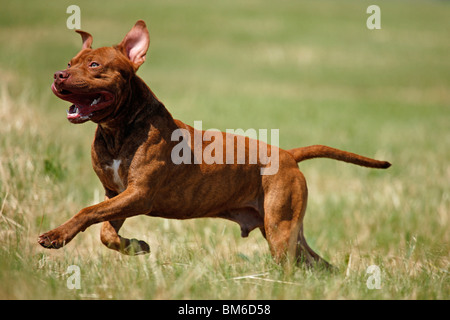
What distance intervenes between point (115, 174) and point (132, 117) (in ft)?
1.48

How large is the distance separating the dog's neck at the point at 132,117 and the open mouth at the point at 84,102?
14cm

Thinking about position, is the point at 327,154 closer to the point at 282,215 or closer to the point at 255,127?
the point at 282,215

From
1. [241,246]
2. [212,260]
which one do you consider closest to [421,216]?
[241,246]

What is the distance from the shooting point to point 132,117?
465 cm

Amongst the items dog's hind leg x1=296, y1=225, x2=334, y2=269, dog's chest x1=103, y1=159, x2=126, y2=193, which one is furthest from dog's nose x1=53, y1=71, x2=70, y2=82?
dog's hind leg x1=296, y1=225, x2=334, y2=269

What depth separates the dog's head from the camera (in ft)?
13.9

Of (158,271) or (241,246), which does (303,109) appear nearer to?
(241,246)

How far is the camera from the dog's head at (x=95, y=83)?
13.9ft

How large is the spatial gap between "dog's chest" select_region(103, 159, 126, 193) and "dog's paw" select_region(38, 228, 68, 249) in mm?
672

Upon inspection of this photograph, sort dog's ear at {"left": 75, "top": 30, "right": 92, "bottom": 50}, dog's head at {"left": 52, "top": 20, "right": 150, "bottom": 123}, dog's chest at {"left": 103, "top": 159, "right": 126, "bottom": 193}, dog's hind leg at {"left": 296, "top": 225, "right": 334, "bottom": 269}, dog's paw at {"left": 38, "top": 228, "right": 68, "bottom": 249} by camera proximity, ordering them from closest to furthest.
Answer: dog's paw at {"left": 38, "top": 228, "right": 68, "bottom": 249}
dog's head at {"left": 52, "top": 20, "right": 150, "bottom": 123}
dog's chest at {"left": 103, "top": 159, "right": 126, "bottom": 193}
dog's ear at {"left": 75, "top": 30, "right": 92, "bottom": 50}
dog's hind leg at {"left": 296, "top": 225, "right": 334, "bottom": 269}

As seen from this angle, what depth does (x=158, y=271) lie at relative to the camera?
459cm

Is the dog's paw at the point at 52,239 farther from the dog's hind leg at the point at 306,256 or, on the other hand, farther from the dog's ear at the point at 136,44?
the dog's hind leg at the point at 306,256

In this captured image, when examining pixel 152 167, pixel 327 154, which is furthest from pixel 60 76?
pixel 327 154

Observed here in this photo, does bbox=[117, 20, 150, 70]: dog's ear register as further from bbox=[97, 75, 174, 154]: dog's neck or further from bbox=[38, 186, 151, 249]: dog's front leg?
bbox=[38, 186, 151, 249]: dog's front leg
